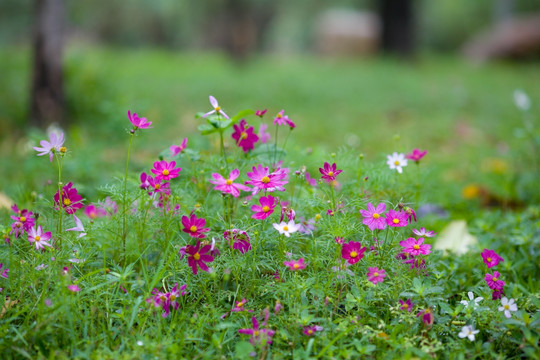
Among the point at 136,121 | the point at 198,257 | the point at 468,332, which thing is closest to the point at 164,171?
the point at 136,121

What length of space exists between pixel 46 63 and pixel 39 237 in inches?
122

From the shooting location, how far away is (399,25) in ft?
32.2

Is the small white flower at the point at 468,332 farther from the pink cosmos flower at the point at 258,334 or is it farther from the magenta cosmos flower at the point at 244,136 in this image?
the magenta cosmos flower at the point at 244,136

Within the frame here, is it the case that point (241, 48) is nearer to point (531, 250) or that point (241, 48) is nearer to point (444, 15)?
point (531, 250)

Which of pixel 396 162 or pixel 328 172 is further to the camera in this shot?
pixel 396 162

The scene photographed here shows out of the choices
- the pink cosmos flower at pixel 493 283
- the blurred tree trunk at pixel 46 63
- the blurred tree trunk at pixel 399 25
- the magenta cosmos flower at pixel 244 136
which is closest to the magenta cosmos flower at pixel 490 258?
the pink cosmos flower at pixel 493 283

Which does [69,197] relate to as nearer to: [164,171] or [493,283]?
[164,171]

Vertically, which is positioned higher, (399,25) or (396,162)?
(399,25)

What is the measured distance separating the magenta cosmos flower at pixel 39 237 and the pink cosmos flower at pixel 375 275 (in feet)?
3.25

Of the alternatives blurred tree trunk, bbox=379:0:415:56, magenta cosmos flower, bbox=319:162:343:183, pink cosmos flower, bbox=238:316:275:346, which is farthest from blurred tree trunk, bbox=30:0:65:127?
blurred tree trunk, bbox=379:0:415:56

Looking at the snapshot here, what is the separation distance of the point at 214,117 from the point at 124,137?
2.32 meters

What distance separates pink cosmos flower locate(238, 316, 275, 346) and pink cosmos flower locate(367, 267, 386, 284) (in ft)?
1.10

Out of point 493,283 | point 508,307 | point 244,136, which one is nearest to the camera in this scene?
point 508,307

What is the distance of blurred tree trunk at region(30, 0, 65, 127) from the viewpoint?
4137 mm
